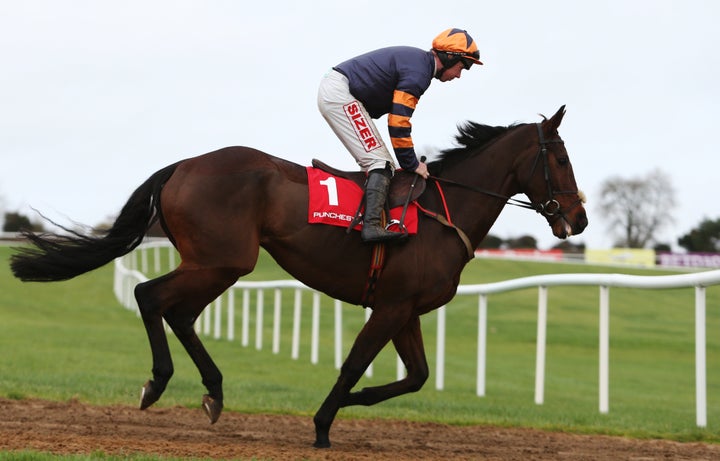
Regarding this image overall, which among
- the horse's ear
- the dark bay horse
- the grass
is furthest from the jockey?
the grass

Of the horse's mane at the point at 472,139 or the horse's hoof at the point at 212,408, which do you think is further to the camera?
the horse's mane at the point at 472,139

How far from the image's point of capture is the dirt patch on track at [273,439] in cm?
566

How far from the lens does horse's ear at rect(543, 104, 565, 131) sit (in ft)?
21.5

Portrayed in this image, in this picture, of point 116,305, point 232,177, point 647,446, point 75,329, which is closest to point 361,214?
point 232,177

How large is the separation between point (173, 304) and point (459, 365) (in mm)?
11541

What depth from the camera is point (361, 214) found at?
6.16 m

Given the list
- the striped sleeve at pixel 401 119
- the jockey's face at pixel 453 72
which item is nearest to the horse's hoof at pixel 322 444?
the striped sleeve at pixel 401 119

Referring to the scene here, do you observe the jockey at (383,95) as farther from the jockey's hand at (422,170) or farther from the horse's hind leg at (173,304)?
the horse's hind leg at (173,304)

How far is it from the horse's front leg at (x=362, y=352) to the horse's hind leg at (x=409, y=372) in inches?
9.4

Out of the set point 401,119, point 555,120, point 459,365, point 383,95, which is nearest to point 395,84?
point 383,95

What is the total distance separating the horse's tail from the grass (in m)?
2.31

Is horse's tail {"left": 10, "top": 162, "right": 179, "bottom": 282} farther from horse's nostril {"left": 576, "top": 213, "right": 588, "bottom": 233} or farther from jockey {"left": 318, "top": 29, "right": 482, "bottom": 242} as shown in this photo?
horse's nostril {"left": 576, "top": 213, "right": 588, "bottom": 233}

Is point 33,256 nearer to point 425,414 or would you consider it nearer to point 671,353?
point 425,414

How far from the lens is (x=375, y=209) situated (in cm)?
607
